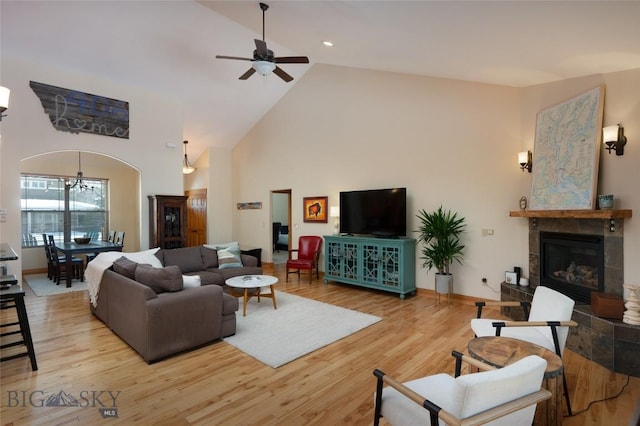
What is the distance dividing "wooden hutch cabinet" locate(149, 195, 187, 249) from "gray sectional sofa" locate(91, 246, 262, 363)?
8.14ft

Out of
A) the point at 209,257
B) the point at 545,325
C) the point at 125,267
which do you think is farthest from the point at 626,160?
the point at 209,257

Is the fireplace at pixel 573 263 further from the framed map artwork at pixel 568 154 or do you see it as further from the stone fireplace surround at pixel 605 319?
the framed map artwork at pixel 568 154

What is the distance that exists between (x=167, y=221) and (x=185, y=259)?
1.58 m

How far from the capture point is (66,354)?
322 centimetres

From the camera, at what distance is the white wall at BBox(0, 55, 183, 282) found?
5047 mm

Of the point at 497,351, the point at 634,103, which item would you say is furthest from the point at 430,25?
the point at 497,351

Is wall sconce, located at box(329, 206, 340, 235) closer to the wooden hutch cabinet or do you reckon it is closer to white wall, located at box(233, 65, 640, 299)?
white wall, located at box(233, 65, 640, 299)

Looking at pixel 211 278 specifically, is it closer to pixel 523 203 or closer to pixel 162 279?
pixel 162 279

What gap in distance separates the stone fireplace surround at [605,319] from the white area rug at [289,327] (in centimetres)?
214

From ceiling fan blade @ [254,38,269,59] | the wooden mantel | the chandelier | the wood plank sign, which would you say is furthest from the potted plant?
the chandelier

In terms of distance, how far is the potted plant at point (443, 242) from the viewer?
492 cm

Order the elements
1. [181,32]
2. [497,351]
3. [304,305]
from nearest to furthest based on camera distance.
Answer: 1. [497,351]
2. [304,305]
3. [181,32]

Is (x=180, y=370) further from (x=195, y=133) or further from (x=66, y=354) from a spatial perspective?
(x=195, y=133)

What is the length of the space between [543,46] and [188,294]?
419 centimetres
